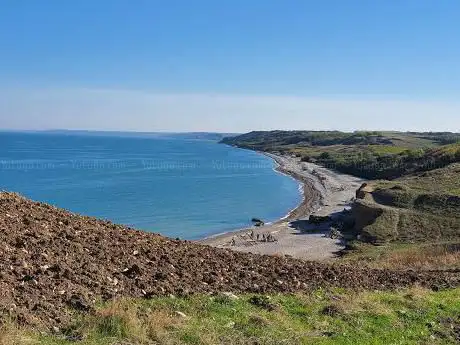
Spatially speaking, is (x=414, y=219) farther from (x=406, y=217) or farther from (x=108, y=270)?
(x=108, y=270)

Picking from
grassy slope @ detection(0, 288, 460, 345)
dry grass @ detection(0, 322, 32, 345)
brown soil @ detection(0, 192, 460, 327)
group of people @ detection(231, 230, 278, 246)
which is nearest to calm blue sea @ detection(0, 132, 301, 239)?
group of people @ detection(231, 230, 278, 246)

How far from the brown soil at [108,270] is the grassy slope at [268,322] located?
0.66m

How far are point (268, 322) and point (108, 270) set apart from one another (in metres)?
4.14

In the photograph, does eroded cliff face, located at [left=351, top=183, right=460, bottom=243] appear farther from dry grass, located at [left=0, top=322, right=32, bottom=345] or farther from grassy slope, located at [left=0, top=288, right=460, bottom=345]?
dry grass, located at [left=0, top=322, right=32, bottom=345]

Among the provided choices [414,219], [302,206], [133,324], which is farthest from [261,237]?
[133,324]

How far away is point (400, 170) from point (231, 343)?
120m

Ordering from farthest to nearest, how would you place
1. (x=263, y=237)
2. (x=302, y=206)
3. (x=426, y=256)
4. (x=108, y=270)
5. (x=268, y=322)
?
1. (x=302, y=206)
2. (x=263, y=237)
3. (x=426, y=256)
4. (x=108, y=270)
5. (x=268, y=322)

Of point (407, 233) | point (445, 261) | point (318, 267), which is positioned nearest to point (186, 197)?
point (407, 233)

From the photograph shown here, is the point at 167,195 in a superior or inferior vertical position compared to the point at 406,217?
inferior

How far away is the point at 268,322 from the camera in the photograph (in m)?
11.0

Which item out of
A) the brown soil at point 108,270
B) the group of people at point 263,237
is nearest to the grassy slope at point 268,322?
the brown soil at point 108,270

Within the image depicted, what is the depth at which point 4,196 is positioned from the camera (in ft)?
59.1

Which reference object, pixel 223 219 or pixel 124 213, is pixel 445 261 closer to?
pixel 223 219

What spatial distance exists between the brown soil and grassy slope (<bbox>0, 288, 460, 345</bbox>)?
66 centimetres
